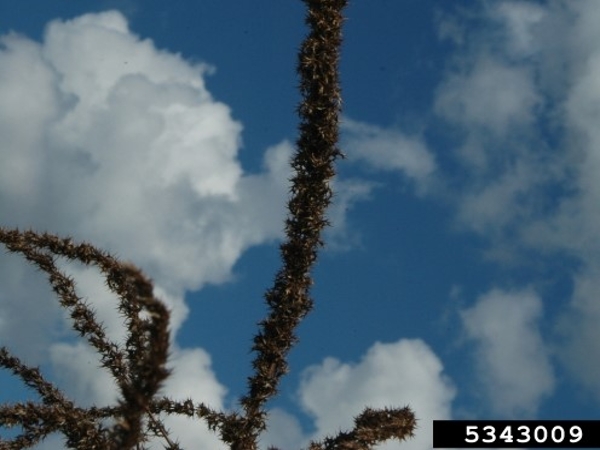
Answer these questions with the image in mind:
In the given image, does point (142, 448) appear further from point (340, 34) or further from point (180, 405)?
point (340, 34)

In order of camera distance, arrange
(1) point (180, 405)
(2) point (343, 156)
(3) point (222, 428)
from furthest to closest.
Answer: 1. (1) point (180, 405)
2. (3) point (222, 428)
3. (2) point (343, 156)

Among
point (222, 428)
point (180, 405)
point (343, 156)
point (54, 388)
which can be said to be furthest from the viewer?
point (54, 388)

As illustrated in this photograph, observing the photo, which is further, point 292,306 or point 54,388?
point 54,388

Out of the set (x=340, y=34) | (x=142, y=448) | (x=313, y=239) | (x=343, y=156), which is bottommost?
(x=142, y=448)

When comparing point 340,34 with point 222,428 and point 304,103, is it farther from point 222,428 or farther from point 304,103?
point 222,428

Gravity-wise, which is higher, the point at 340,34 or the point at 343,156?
the point at 340,34

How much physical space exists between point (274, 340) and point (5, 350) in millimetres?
4654

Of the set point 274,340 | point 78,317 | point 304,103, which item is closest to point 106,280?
point 78,317

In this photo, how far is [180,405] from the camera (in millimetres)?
12078

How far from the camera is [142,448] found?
36.2ft

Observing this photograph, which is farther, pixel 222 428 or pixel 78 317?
pixel 78 317

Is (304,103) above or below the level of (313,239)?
above

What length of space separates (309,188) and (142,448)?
11.2 feet

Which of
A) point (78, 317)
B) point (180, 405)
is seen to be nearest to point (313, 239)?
point (180, 405)
